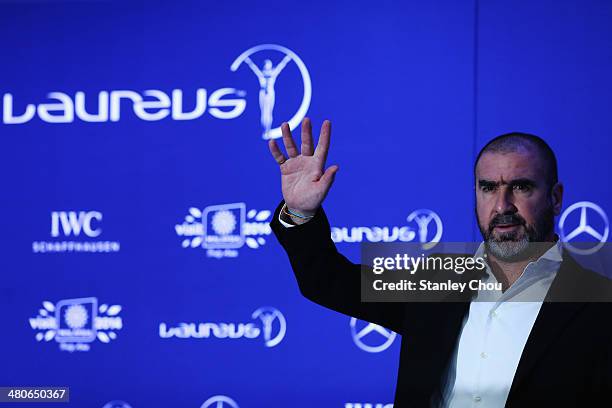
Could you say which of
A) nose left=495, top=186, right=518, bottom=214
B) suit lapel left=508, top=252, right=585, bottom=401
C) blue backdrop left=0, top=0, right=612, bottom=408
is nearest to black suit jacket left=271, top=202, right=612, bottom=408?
suit lapel left=508, top=252, right=585, bottom=401

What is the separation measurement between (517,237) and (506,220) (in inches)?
2.9

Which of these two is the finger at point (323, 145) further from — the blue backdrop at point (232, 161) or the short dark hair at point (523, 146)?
the blue backdrop at point (232, 161)

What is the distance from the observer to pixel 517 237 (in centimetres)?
223

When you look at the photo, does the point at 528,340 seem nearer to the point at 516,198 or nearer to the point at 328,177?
the point at 516,198

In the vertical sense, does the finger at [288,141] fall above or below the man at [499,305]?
above

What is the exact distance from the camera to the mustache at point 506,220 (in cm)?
228

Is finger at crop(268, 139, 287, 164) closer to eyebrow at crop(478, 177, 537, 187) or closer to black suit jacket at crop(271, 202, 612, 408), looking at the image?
black suit jacket at crop(271, 202, 612, 408)

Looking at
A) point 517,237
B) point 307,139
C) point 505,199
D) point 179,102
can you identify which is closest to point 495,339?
point 517,237

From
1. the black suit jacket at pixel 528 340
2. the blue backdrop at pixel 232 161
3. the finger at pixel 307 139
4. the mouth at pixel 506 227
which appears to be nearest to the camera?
the black suit jacket at pixel 528 340

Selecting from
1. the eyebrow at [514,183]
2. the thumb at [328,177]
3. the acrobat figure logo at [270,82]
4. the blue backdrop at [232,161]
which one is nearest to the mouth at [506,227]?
the eyebrow at [514,183]

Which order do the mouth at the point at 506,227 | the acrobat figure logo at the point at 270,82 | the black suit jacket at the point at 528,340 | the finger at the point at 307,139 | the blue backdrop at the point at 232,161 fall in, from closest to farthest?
the black suit jacket at the point at 528,340, the finger at the point at 307,139, the mouth at the point at 506,227, the blue backdrop at the point at 232,161, the acrobat figure logo at the point at 270,82

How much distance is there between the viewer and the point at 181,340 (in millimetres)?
3531

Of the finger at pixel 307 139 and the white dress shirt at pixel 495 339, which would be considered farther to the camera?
the finger at pixel 307 139

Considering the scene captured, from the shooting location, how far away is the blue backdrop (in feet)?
11.1
